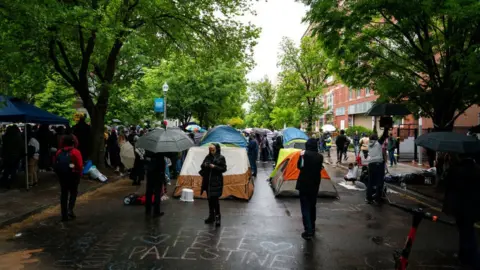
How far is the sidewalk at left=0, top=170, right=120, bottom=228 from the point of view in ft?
27.2

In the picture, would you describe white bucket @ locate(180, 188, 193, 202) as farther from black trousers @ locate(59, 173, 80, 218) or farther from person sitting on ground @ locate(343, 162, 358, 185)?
person sitting on ground @ locate(343, 162, 358, 185)

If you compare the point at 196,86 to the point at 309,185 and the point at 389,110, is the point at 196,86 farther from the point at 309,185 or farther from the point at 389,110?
the point at 309,185

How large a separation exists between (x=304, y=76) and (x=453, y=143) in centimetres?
3467

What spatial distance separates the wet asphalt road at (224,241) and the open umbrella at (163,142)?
4.97 ft

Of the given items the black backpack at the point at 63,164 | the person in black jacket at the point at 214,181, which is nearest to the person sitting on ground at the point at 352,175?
A: the person in black jacket at the point at 214,181

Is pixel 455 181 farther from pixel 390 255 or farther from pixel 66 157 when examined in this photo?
pixel 66 157

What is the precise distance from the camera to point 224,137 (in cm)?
1647

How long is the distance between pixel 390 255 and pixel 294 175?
542 cm

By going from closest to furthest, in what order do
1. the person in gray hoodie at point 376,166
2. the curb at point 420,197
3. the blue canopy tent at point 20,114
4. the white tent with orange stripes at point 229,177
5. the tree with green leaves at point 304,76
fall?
the person in gray hoodie at point 376,166, the curb at point 420,197, the white tent with orange stripes at point 229,177, the blue canopy tent at point 20,114, the tree with green leaves at point 304,76

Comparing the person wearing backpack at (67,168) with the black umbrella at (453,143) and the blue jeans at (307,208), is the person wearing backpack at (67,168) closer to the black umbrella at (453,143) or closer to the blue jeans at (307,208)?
the blue jeans at (307,208)

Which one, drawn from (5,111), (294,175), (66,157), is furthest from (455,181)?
(5,111)

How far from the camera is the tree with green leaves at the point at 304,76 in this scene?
39281 mm

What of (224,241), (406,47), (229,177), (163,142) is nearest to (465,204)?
(224,241)

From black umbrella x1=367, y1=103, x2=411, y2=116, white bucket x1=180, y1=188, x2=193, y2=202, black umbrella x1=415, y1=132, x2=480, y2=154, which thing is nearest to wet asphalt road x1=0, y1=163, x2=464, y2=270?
white bucket x1=180, y1=188, x2=193, y2=202
